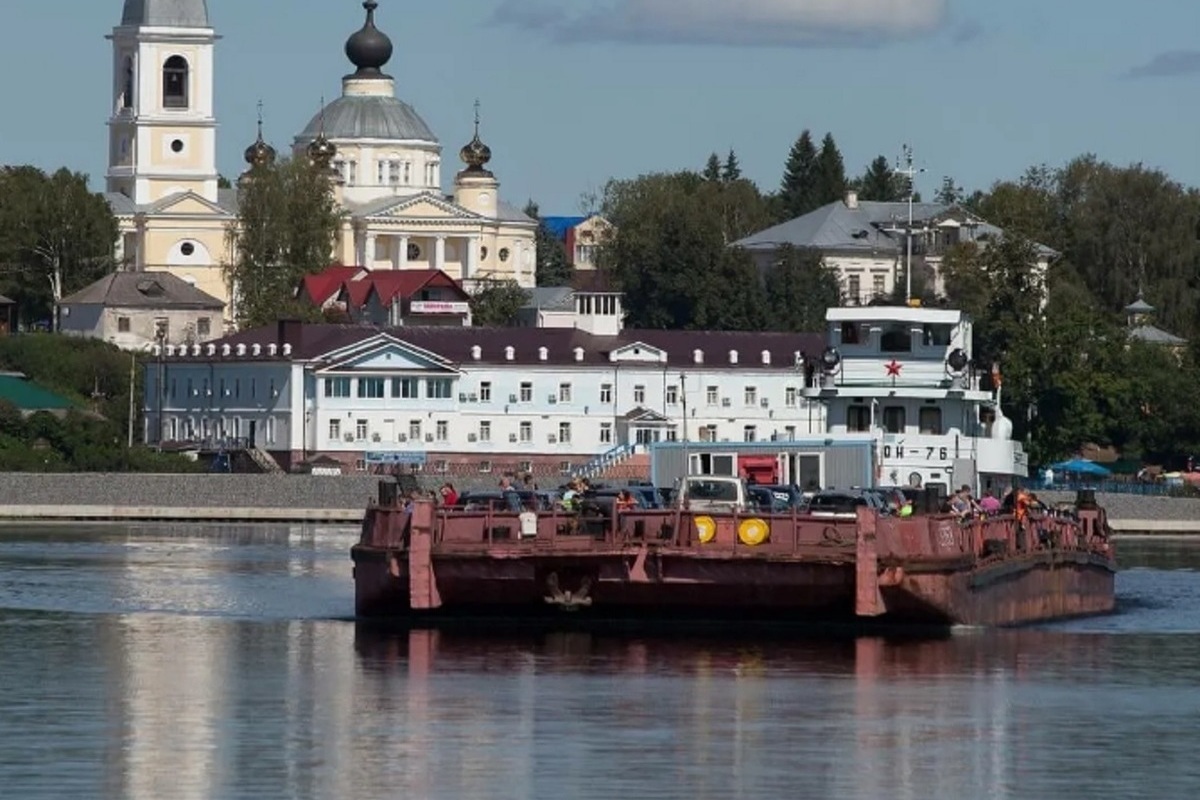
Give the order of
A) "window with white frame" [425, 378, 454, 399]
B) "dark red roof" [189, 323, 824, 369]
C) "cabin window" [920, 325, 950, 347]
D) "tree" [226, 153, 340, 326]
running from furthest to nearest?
"tree" [226, 153, 340, 326] → "dark red roof" [189, 323, 824, 369] → "window with white frame" [425, 378, 454, 399] → "cabin window" [920, 325, 950, 347]

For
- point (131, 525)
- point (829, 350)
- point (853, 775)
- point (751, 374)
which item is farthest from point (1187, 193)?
point (853, 775)

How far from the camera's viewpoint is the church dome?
195125 mm

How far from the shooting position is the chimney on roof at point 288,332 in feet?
475

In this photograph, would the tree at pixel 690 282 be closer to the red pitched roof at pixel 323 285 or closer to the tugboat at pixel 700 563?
the red pitched roof at pixel 323 285

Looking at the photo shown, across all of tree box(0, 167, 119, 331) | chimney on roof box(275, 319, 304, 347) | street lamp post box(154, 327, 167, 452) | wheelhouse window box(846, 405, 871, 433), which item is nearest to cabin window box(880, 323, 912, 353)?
wheelhouse window box(846, 405, 871, 433)

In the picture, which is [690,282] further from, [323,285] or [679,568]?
[679,568]

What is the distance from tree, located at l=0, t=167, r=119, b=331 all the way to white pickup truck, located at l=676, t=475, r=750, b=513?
420 feet

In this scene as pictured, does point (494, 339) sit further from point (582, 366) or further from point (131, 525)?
point (131, 525)

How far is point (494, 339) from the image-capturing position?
148 m

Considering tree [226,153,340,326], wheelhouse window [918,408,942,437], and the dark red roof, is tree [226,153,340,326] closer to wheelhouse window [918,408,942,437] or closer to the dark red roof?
the dark red roof

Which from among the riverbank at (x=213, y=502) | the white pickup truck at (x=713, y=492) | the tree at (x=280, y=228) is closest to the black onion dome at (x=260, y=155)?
the tree at (x=280, y=228)

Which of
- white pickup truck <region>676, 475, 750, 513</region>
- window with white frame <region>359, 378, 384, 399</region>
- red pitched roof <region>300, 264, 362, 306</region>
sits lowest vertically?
white pickup truck <region>676, 475, 750, 513</region>

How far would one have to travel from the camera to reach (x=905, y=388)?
2530 inches

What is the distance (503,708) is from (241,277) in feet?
452
